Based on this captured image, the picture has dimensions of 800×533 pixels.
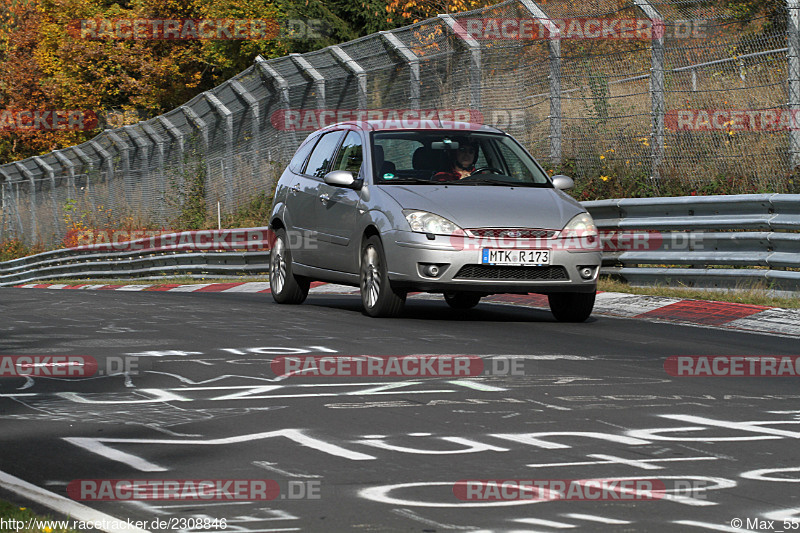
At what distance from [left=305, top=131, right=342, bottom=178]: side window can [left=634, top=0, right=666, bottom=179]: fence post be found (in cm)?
406

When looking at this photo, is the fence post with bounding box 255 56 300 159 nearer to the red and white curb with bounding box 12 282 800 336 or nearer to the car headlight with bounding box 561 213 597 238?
the red and white curb with bounding box 12 282 800 336

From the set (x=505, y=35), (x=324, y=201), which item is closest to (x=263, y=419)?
(x=324, y=201)

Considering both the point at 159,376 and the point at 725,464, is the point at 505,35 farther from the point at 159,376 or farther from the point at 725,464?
the point at 725,464

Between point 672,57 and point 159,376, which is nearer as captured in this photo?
point 159,376

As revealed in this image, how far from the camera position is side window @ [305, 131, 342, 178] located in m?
13.3

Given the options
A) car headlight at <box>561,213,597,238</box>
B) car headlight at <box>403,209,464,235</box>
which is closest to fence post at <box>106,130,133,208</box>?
car headlight at <box>403,209,464,235</box>

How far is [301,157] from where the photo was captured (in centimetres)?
1424

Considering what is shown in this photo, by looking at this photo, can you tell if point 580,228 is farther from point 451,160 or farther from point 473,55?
point 473,55

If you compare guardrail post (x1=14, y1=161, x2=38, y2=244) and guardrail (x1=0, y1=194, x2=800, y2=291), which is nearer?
guardrail (x1=0, y1=194, x2=800, y2=291)

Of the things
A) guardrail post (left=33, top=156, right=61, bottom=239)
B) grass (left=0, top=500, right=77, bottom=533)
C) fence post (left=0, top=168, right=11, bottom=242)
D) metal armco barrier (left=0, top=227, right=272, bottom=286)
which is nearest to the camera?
grass (left=0, top=500, right=77, bottom=533)

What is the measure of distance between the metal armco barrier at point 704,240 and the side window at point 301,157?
3212 millimetres

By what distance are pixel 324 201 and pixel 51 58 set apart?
5336 cm

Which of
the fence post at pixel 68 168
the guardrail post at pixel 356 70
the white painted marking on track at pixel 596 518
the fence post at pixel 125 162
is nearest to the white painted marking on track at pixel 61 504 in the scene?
the white painted marking on track at pixel 596 518

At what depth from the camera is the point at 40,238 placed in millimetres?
44156
